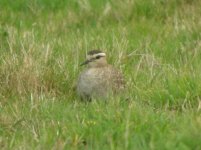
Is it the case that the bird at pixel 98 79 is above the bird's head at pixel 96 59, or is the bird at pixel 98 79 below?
below

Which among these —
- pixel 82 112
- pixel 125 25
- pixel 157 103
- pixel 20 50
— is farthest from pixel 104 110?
pixel 125 25

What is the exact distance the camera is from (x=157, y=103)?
742cm

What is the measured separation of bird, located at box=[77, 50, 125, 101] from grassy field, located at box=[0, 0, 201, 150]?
0.15 metres

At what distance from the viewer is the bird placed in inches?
324

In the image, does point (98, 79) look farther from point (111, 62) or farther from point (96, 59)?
point (111, 62)

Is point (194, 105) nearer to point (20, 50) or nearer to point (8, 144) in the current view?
point (8, 144)

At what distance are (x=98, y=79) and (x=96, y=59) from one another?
0.34m

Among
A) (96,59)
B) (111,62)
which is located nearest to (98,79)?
(96,59)

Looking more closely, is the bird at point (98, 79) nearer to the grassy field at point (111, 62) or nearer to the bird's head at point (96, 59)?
the bird's head at point (96, 59)

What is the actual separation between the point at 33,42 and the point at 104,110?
2666 millimetres

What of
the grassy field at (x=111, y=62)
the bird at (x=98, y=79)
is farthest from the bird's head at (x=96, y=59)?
the grassy field at (x=111, y=62)

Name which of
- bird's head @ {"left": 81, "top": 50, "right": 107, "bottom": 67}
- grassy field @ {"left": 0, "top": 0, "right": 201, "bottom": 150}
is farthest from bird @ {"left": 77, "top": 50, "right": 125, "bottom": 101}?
grassy field @ {"left": 0, "top": 0, "right": 201, "bottom": 150}

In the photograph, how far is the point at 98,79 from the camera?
8.47 meters

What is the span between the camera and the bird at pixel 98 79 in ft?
27.0
